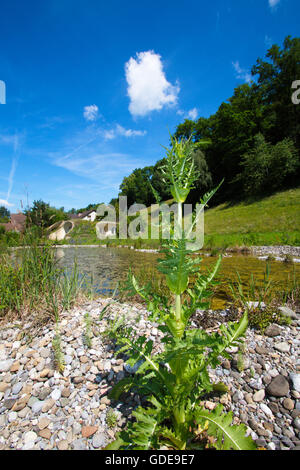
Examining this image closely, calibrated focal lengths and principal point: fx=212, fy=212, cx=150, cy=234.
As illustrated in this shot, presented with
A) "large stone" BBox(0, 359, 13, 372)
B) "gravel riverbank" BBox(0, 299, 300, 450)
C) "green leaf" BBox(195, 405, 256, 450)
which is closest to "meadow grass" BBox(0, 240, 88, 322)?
"gravel riverbank" BBox(0, 299, 300, 450)

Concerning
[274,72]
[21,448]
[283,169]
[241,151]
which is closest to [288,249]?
[21,448]

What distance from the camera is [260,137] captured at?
98.2ft

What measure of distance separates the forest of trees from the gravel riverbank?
25787 mm

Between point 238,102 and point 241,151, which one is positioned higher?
point 238,102

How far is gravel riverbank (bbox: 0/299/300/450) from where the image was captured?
1.84 m

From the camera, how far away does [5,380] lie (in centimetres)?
238

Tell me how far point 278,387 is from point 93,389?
193 cm

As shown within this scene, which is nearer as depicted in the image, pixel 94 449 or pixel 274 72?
pixel 94 449
